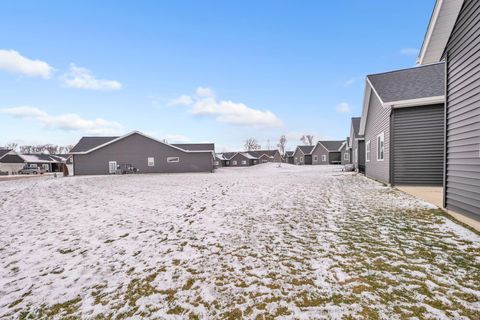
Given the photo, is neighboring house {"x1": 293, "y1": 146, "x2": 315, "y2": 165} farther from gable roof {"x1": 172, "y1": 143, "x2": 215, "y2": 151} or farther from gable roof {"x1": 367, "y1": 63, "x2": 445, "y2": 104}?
gable roof {"x1": 367, "y1": 63, "x2": 445, "y2": 104}

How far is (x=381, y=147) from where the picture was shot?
1148cm

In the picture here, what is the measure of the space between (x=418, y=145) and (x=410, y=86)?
2.82 meters

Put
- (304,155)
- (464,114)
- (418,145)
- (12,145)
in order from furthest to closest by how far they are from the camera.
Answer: (12,145)
(304,155)
(418,145)
(464,114)

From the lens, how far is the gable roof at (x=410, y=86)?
8492 mm

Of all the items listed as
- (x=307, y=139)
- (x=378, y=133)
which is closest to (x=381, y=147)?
(x=378, y=133)

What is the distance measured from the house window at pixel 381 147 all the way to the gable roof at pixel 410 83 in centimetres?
222

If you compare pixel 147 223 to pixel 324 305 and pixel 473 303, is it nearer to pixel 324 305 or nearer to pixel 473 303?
pixel 324 305

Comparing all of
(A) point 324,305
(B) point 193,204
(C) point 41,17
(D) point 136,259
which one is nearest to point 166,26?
(C) point 41,17

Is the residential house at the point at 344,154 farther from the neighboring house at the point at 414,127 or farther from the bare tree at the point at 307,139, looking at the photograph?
the bare tree at the point at 307,139

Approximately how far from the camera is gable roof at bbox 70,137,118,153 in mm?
25869

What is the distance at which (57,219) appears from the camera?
5.98m

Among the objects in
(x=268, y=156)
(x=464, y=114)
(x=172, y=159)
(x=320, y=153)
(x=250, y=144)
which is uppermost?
(x=250, y=144)

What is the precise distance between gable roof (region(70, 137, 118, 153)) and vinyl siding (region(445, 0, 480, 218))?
30971mm

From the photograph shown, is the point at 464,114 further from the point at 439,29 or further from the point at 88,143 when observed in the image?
the point at 88,143
